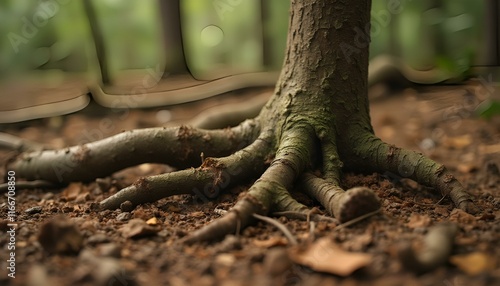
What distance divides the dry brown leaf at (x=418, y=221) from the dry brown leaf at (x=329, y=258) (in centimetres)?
43

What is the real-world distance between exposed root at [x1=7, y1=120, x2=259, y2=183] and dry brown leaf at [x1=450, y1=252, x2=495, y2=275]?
1516 mm

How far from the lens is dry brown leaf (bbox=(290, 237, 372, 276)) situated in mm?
1664

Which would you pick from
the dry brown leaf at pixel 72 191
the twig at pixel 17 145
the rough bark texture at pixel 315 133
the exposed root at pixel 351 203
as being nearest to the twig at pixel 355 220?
the exposed root at pixel 351 203

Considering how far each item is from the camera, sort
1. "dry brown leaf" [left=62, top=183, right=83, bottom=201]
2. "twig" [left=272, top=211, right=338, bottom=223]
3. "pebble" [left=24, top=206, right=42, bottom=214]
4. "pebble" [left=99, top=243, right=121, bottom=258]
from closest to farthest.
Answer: "pebble" [left=99, top=243, right=121, bottom=258], "twig" [left=272, top=211, right=338, bottom=223], "pebble" [left=24, top=206, right=42, bottom=214], "dry brown leaf" [left=62, top=183, right=83, bottom=201]

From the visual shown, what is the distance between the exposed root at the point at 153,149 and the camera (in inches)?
120

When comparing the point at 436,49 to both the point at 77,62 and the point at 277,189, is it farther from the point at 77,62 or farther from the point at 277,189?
the point at 277,189

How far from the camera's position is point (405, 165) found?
2.78 meters

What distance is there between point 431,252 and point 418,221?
1.50 feet

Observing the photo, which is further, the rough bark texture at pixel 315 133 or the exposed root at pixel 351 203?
the rough bark texture at pixel 315 133

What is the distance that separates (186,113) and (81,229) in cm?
359

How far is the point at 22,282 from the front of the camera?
167 cm

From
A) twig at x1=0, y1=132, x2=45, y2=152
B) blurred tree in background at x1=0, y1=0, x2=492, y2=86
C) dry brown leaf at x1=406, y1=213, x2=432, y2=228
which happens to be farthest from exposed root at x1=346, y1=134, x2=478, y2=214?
blurred tree in background at x1=0, y1=0, x2=492, y2=86

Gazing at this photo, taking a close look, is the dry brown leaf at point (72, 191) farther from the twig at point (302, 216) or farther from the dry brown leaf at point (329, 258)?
the dry brown leaf at point (329, 258)

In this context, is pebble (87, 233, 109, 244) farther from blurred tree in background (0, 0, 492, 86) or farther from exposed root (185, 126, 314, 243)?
blurred tree in background (0, 0, 492, 86)
